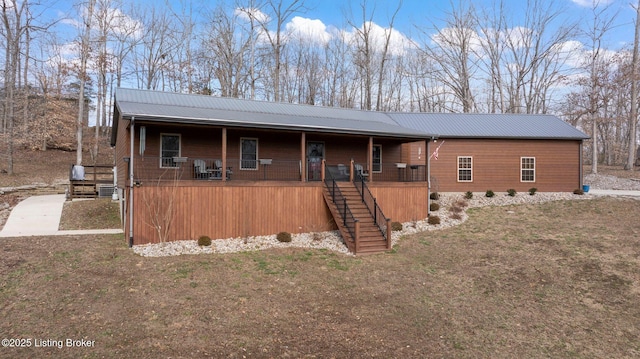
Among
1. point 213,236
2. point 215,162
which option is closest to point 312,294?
point 213,236

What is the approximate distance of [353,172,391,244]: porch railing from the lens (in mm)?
11133

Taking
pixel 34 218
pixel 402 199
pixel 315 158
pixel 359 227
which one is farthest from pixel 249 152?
pixel 34 218

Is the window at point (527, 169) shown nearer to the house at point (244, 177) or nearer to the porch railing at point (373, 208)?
the house at point (244, 177)

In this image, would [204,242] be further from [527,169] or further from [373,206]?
[527,169]

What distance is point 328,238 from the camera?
1168 cm

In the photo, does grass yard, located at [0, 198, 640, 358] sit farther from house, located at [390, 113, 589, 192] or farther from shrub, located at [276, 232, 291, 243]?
house, located at [390, 113, 589, 192]

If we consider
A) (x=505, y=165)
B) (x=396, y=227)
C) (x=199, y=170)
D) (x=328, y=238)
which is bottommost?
(x=328, y=238)

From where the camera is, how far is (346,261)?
9.73 meters

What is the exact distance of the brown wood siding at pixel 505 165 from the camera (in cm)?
1866

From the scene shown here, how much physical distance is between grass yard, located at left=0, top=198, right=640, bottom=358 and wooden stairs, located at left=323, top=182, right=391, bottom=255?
0.50 meters

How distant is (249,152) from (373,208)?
5258mm

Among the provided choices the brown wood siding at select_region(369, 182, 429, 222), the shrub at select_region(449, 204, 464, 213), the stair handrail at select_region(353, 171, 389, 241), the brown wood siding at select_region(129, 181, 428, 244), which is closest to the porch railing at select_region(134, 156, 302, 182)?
the brown wood siding at select_region(129, 181, 428, 244)

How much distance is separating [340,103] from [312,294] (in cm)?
2886

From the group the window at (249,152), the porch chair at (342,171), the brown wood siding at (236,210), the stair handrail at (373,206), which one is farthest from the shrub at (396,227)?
the window at (249,152)
